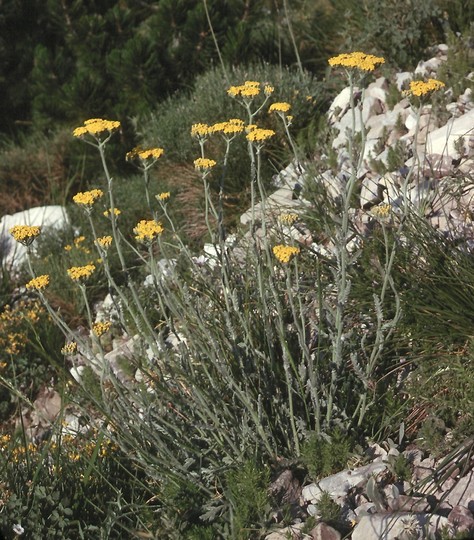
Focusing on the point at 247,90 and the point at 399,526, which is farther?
the point at 247,90

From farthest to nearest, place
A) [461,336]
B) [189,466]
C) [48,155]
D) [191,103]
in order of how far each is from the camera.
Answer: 1. [48,155]
2. [191,103]
3. [461,336]
4. [189,466]

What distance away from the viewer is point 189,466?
3.01m

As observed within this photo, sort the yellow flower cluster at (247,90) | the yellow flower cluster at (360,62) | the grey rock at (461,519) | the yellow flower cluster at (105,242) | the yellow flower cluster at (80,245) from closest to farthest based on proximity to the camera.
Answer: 1. the grey rock at (461,519)
2. the yellow flower cluster at (360,62)
3. the yellow flower cluster at (105,242)
4. the yellow flower cluster at (247,90)
5. the yellow flower cluster at (80,245)

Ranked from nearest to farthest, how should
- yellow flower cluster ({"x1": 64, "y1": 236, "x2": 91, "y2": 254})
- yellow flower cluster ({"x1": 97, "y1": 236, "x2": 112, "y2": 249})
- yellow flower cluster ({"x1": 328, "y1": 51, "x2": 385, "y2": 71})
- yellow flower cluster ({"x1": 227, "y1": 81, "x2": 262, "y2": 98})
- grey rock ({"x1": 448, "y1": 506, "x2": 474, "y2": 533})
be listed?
grey rock ({"x1": 448, "y1": 506, "x2": 474, "y2": 533})
yellow flower cluster ({"x1": 328, "y1": 51, "x2": 385, "y2": 71})
yellow flower cluster ({"x1": 97, "y1": 236, "x2": 112, "y2": 249})
yellow flower cluster ({"x1": 227, "y1": 81, "x2": 262, "y2": 98})
yellow flower cluster ({"x1": 64, "y1": 236, "x2": 91, "y2": 254})

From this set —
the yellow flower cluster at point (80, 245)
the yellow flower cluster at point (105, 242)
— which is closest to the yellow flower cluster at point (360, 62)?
the yellow flower cluster at point (105, 242)

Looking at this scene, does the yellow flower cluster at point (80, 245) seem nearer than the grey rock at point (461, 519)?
No

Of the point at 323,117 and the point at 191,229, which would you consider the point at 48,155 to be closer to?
the point at 191,229

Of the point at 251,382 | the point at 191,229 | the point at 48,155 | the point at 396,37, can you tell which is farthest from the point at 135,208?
the point at 251,382

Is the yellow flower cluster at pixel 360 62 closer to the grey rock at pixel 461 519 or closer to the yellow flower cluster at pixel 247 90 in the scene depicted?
the yellow flower cluster at pixel 247 90

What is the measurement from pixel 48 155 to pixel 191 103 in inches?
55.7

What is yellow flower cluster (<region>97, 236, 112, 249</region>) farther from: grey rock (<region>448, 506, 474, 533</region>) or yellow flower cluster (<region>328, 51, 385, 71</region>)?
grey rock (<region>448, 506, 474, 533</region>)

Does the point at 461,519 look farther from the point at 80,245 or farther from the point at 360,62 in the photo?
the point at 80,245

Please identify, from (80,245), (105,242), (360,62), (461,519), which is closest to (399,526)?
(461,519)

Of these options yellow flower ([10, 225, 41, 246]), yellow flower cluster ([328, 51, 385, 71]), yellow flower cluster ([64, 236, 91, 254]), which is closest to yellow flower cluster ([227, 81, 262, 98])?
yellow flower cluster ([328, 51, 385, 71])
